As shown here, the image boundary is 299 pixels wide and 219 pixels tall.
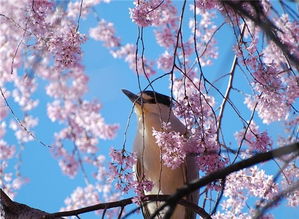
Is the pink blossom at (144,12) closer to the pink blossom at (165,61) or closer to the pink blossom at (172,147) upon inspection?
the pink blossom at (172,147)

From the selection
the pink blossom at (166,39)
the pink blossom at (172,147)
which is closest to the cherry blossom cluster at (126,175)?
the pink blossom at (172,147)

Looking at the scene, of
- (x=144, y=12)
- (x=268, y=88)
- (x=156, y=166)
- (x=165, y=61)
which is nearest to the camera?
(x=268, y=88)

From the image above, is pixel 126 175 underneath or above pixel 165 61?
underneath

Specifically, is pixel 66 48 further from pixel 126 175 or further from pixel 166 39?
pixel 166 39

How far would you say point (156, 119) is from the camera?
141 inches

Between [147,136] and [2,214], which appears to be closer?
[2,214]

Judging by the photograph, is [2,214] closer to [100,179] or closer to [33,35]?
[33,35]

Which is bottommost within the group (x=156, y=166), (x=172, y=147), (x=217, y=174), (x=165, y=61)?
(x=217, y=174)

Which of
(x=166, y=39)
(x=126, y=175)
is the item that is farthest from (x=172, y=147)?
(x=166, y=39)

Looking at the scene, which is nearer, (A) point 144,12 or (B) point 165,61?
(A) point 144,12

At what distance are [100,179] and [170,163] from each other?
3310 mm

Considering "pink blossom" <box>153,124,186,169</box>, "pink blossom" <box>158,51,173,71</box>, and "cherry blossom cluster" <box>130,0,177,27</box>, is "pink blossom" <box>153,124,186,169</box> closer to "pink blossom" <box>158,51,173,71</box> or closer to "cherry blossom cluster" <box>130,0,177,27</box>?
"cherry blossom cluster" <box>130,0,177,27</box>

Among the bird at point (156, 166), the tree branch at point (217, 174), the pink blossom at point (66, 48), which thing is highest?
the bird at point (156, 166)

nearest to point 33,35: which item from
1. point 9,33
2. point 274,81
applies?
point 274,81
